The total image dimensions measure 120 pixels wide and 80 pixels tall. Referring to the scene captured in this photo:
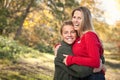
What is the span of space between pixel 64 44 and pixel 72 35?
0.50 ft

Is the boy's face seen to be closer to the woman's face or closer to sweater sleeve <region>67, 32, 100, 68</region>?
the woman's face

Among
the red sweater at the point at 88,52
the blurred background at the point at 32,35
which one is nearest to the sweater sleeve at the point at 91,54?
the red sweater at the point at 88,52

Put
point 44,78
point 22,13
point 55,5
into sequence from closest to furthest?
point 44,78 → point 55,5 → point 22,13

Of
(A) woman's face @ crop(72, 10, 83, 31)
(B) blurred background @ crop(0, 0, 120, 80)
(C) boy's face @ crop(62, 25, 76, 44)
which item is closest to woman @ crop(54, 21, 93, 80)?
(C) boy's face @ crop(62, 25, 76, 44)

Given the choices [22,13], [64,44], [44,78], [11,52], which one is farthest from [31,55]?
[64,44]

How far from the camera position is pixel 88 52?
3975 millimetres

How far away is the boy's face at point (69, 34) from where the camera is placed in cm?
433

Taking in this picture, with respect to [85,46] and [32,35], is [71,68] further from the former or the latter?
[32,35]

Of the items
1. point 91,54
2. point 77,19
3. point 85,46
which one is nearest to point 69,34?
point 77,19

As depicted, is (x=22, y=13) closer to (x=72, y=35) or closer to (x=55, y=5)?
(x=55, y=5)

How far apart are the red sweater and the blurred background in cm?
785

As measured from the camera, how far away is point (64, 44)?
172 inches

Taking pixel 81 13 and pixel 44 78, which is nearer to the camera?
pixel 81 13

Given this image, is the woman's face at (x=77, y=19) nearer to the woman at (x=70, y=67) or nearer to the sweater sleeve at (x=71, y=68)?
the woman at (x=70, y=67)
